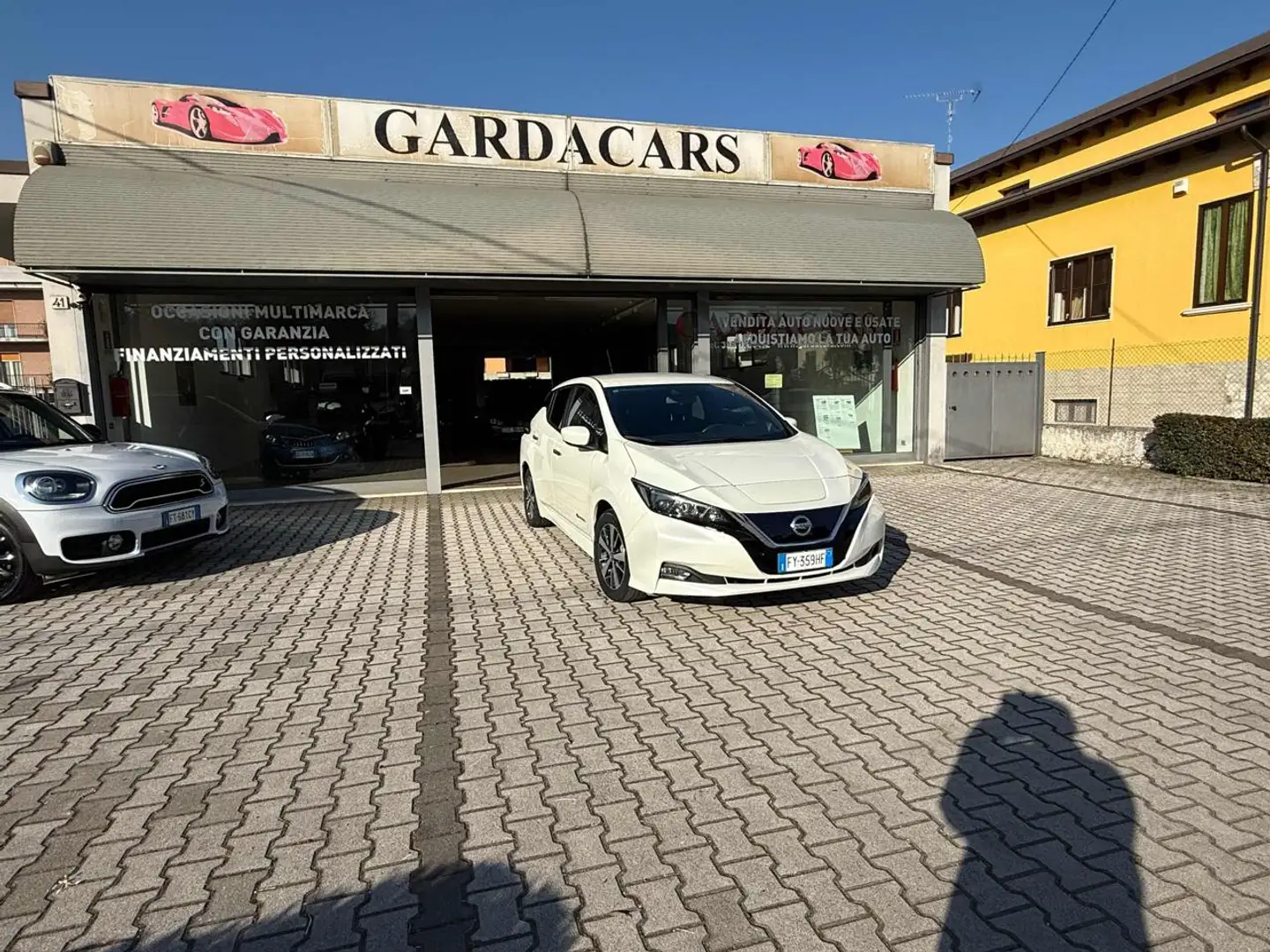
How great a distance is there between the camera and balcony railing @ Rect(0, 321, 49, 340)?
45812mm

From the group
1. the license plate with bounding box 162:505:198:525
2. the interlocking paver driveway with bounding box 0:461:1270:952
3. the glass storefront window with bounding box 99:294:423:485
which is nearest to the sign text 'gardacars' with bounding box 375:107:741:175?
the glass storefront window with bounding box 99:294:423:485

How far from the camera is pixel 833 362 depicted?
42.6 feet

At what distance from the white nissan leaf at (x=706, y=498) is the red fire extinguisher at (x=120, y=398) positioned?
294 inches

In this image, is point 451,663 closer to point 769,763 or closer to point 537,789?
point 537,789

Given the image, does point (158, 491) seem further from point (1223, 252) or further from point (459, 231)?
point (1223, 252)

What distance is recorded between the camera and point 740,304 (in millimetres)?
12148

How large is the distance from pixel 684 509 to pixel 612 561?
95 cm

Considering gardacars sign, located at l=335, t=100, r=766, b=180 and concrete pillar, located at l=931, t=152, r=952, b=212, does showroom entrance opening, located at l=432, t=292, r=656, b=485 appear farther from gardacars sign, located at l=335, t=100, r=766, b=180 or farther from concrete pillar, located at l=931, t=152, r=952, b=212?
concrete pillar, located at l=931, t=152, r=952, b=212

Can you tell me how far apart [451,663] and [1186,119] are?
63.8 feet

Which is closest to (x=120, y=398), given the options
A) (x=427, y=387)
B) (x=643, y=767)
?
(x=427, y=387)

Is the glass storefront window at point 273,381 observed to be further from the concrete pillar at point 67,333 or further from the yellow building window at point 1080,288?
the yellow building window at point 1080,288

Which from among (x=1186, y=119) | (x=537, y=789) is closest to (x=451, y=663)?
(x=537, y=789)

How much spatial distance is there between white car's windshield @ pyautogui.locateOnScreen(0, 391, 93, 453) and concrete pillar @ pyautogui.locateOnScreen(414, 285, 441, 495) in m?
4.44

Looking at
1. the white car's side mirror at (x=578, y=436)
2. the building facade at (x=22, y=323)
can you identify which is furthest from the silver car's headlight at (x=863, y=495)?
the building facade at (x=22, y=323)
